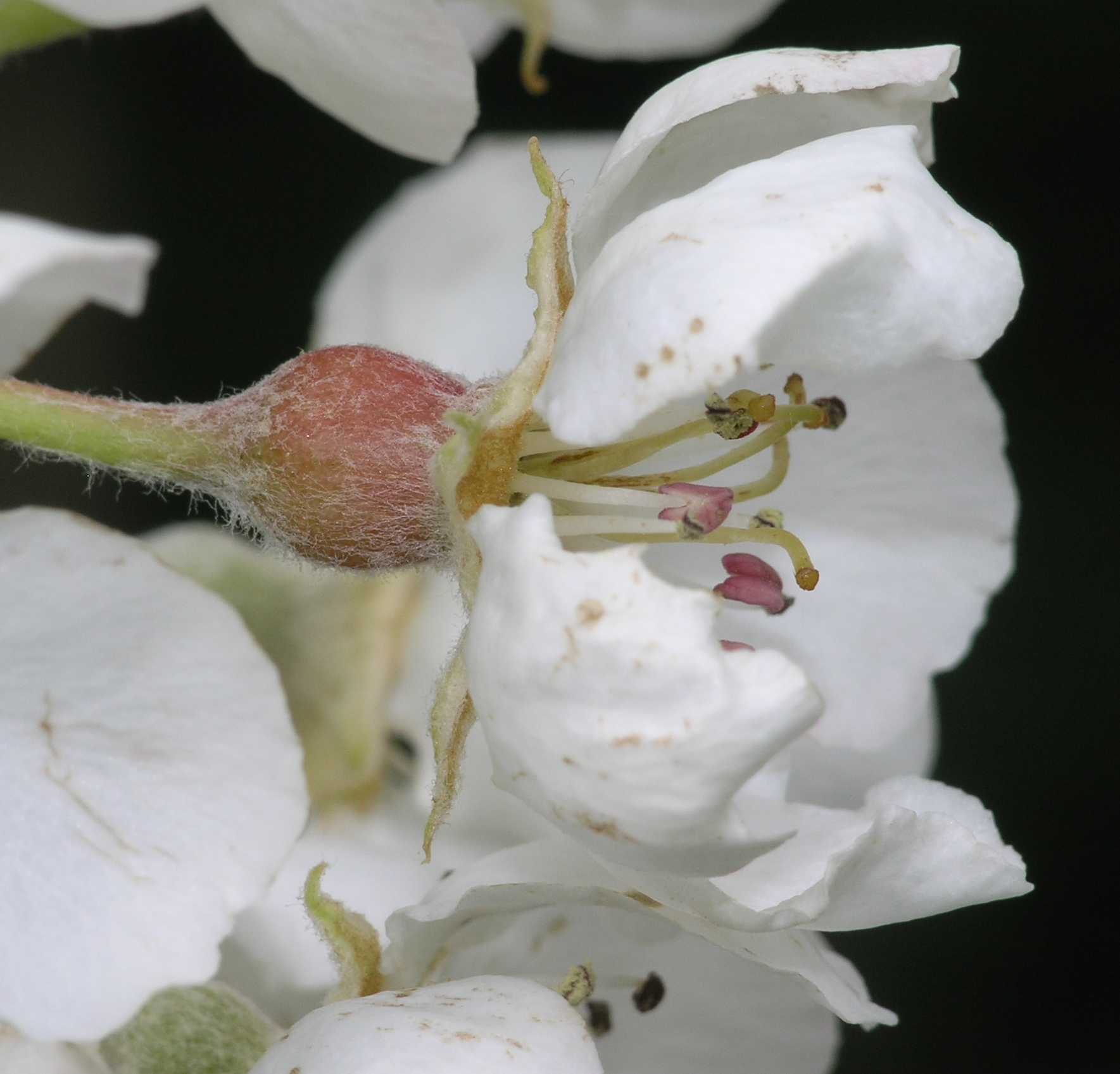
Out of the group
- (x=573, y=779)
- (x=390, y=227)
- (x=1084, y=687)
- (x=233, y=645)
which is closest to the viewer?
(x=573, y=779)

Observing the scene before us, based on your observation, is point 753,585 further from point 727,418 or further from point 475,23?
point 475,23

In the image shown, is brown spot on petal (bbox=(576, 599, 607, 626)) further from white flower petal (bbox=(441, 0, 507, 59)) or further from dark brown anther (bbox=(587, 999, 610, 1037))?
white flower petal (bbox=(441, 0, 507, 59))

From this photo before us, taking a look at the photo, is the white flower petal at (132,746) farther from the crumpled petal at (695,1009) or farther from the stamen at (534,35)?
the stamen at (534,35)

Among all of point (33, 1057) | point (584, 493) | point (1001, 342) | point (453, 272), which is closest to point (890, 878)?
point (584, 493)

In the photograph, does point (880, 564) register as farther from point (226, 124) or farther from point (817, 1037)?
point (226, 124)

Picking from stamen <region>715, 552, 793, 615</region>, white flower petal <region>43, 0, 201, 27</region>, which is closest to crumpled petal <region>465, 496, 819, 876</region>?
stamen <region>715, 552, 793, 615</region>

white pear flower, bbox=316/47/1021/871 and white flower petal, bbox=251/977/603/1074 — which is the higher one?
white pear flower, bbox=316/47/1021/871

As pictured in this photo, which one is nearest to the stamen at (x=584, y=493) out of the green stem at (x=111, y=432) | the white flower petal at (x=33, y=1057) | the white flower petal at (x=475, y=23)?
the green stem at (x=111, y=432)

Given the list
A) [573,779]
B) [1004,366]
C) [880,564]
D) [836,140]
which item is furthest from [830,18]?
[573,779]
